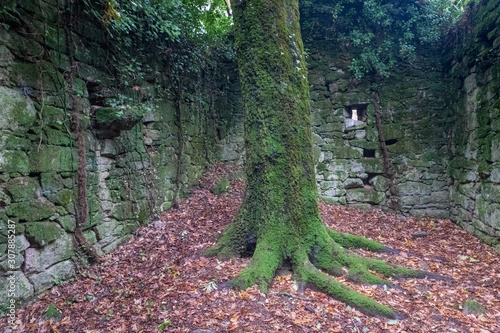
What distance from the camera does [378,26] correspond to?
5.75 metres

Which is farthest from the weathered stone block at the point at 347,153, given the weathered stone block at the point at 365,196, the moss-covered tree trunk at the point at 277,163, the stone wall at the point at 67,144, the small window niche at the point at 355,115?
the stone wall at the point at 67,144

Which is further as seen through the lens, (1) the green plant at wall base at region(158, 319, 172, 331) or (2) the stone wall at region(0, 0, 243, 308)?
(2) the stone wall at region(0, 0, 243, 308)

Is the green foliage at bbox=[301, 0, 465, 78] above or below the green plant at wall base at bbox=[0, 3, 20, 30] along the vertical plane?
above

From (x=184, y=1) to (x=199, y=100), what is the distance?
1698 millimetres

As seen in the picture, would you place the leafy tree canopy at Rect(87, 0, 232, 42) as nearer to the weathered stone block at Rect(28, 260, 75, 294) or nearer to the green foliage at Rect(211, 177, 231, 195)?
the green foliage at Rect(211, 177, 231, 195)

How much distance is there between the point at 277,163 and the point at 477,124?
3.79 metres

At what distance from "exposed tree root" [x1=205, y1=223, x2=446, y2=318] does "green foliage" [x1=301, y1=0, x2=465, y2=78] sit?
3952 mm

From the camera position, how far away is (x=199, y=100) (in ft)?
18.1

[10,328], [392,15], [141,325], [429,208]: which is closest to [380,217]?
[429,208]

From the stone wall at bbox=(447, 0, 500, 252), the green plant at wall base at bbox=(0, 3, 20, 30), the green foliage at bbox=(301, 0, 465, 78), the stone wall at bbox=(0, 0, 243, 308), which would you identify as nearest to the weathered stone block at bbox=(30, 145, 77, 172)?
the stone wall at bbox=(0, 0, 243, 308)

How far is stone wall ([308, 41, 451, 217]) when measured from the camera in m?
5.45

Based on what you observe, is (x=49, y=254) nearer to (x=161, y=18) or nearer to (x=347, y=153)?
(x=161, y=18)

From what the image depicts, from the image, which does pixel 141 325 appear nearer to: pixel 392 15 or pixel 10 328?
pixel 10 328

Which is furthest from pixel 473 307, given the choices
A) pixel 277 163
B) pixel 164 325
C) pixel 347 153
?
pixel 347 153
